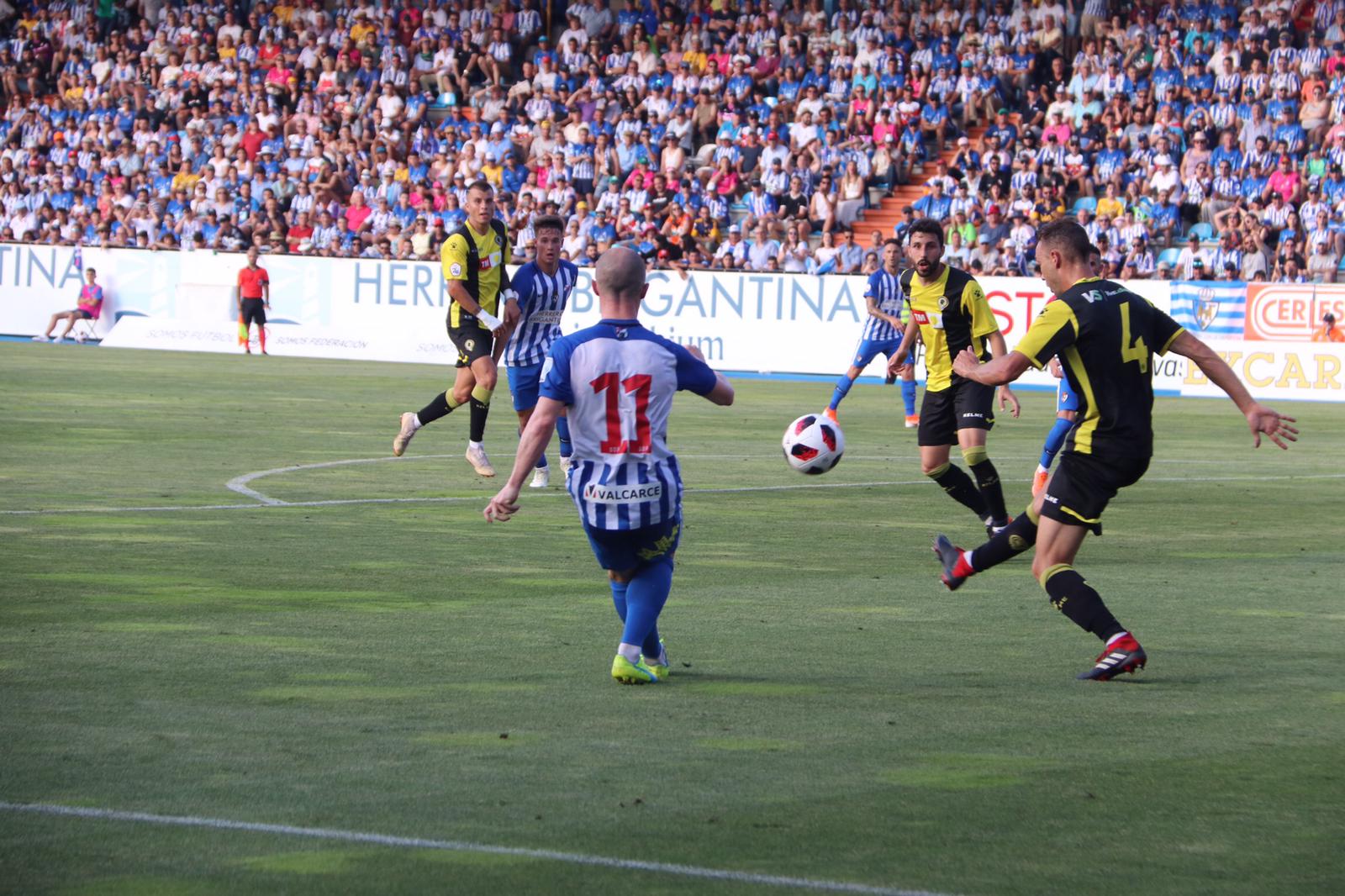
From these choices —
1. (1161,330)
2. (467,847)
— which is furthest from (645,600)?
(1161,330)

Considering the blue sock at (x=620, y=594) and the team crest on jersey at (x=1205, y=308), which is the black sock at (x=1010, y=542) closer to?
the blue sock at (x=620, y=594)

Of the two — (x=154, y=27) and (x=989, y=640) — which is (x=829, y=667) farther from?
(x=154, y=27)

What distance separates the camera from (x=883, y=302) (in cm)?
2338

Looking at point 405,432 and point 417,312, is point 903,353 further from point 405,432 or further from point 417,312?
point 417,312

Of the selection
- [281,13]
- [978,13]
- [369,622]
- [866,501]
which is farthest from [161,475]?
[281,13]

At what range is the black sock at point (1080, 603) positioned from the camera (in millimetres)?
7496

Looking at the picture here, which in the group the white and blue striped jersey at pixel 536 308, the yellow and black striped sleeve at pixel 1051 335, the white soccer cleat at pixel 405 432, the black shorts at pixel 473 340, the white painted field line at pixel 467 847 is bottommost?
the white soccer cleat at pixel 405 432

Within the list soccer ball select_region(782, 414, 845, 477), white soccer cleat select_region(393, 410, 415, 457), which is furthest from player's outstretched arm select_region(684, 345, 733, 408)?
white soccer cleat select_region(393, 410, 415, 457)

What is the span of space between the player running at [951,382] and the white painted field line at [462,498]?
2.62 meters

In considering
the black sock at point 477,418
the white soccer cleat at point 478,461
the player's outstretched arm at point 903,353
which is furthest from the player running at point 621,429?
the black sock at point 477,418

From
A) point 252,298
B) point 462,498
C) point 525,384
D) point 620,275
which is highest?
point 620,275

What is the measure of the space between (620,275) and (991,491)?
19.3ft

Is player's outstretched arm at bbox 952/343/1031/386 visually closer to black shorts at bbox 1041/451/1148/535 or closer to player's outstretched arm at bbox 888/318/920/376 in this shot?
black shorts at bbox 1041/451/1148/535

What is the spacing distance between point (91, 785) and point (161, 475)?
9.82 meters
